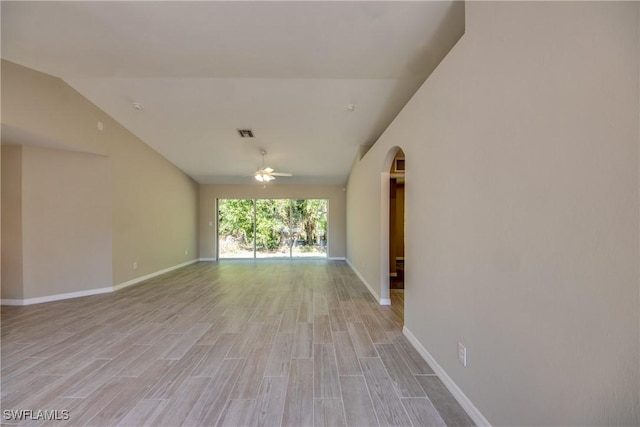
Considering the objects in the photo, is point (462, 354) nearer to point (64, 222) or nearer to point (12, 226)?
point (64, 222)

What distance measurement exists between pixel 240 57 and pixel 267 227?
623 cm

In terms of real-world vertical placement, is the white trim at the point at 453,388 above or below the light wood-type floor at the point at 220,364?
above

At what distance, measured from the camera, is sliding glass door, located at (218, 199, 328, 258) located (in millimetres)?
8578

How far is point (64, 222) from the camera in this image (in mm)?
4305

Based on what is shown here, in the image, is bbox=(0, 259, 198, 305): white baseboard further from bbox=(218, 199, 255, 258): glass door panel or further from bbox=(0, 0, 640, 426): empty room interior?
bbox=(218, 199, 255, 258): glass door panel

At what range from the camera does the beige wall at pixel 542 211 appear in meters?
0.85

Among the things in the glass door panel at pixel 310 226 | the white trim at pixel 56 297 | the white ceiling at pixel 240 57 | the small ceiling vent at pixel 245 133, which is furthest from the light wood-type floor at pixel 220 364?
the glass door panel at pixel 310 226

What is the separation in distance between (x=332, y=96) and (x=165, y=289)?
4.62 meters

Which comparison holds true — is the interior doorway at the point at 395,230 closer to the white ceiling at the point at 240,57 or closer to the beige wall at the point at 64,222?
the white ceiling at the point at 240,57

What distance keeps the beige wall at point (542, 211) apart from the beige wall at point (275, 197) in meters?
6.52

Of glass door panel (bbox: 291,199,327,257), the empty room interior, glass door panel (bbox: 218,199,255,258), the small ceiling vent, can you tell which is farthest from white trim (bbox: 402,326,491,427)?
glass door panel (bbox: 218,199,255,258)

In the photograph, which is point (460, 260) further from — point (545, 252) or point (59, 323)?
point (59, 323)

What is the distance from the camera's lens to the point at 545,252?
112cm

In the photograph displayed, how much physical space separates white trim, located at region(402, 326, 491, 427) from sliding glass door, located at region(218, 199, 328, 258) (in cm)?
629
